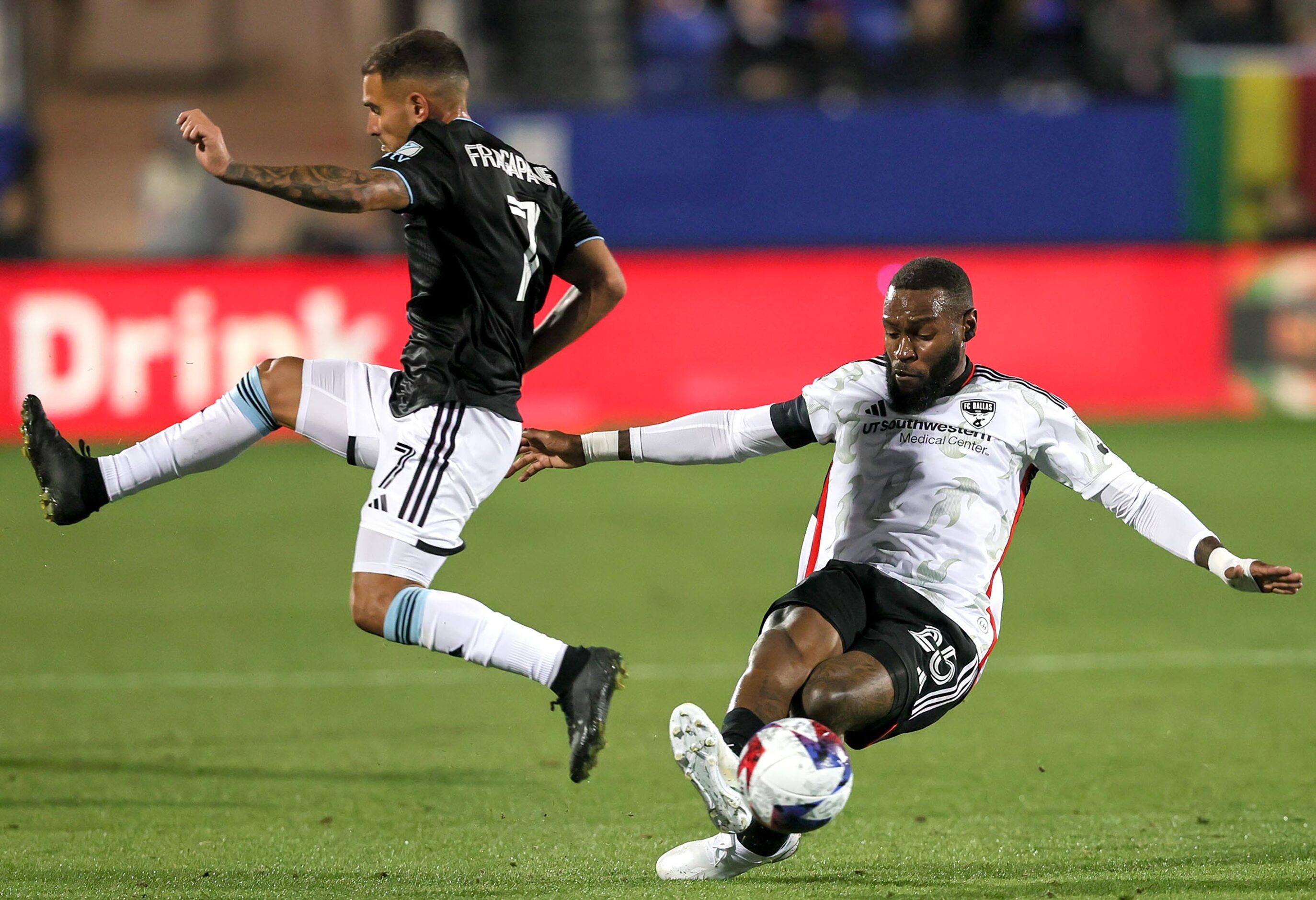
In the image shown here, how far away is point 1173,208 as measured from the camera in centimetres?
1714

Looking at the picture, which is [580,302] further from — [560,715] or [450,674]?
[450,674]

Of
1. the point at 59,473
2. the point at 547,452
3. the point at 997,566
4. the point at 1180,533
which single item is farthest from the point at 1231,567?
the point at 59,473

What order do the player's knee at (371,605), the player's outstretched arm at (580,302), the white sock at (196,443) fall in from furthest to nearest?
the player's outstretched arm at (580,302) < the white sock at (196,443) < the player's knee at (371,605)

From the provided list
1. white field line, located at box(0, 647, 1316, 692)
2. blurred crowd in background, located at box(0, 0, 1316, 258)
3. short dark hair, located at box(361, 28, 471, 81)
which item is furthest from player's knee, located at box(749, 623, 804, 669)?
blurred crowd in background, located at box(0, 0, 1316, 258)

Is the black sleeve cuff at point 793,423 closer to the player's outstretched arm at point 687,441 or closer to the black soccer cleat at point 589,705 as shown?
the player's outstretched arm at point 687,441

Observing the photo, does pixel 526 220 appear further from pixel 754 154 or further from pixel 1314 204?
pixel 1314 204

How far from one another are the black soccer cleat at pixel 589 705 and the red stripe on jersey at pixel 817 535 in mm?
829

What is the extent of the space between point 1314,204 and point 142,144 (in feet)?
36.9

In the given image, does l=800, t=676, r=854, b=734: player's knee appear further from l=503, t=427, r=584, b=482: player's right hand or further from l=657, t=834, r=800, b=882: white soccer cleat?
l=503, t=427, r=584, b=482: player's right hand

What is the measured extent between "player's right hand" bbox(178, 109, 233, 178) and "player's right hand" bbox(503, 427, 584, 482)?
1.29 meters

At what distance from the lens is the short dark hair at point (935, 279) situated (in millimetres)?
5172

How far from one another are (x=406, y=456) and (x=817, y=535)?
128cm

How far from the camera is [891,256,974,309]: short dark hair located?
17.0 feet

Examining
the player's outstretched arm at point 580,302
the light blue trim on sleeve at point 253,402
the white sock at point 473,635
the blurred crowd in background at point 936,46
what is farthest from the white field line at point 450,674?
the blurred crowd in background at point 936,46
